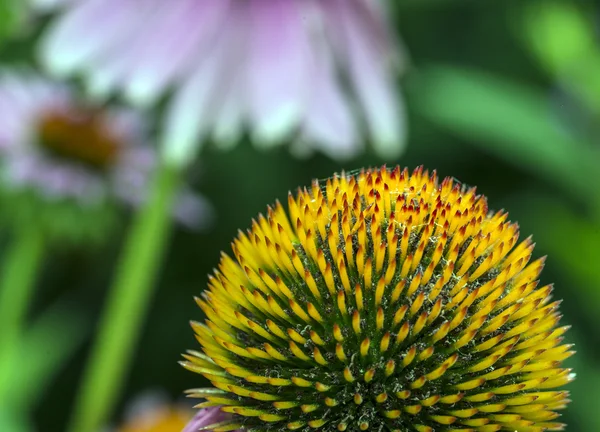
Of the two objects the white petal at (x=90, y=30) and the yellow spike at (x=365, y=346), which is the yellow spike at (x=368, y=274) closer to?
the yellow spike at (x=365, y=346)

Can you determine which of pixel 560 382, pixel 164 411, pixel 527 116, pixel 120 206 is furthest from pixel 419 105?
pixel 560 382

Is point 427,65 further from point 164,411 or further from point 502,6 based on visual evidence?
point 164,411

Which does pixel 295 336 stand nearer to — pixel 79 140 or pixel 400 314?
pixel 400 314

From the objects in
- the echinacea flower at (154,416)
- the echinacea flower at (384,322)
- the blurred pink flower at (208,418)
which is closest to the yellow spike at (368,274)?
the echinacea flower at (384,322)

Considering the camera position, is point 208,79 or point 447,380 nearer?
point 447,380

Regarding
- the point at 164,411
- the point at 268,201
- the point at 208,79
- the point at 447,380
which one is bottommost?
the point at 447,380

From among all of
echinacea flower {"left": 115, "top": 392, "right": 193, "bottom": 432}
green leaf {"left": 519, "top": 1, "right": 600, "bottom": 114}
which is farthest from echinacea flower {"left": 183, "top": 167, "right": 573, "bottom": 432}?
green leaf {"left": 519, "top": 1, "right": 600, "bottom": 114}

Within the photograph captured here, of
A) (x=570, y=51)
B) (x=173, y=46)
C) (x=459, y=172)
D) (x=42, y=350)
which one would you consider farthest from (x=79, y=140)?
(x=570, y=51)

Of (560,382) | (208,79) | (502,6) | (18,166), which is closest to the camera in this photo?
Result: (560,382)
